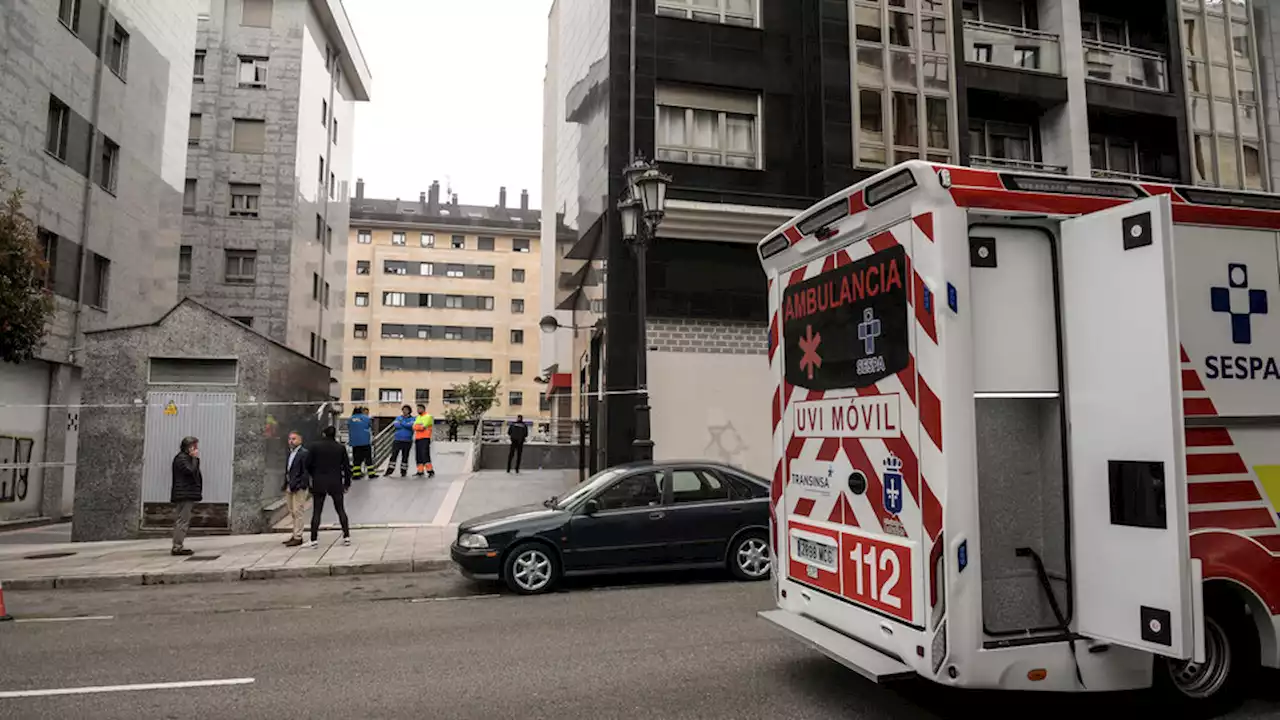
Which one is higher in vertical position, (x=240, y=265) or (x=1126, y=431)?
(x=240, y=265)

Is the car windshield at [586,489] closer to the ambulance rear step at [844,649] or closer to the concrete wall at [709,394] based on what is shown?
the ambulance rear step at [844,649]

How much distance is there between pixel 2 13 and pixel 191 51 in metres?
9.78

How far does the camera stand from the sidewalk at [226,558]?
Answer: 10.1m

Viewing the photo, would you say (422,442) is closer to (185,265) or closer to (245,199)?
(245,199)

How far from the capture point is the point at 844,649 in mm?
4520

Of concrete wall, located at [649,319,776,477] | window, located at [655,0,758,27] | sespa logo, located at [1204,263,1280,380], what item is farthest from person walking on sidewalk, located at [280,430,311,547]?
window, located at [655,0,758,27]

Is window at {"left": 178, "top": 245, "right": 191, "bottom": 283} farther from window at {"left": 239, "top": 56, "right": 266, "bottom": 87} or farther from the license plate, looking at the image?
the license plate

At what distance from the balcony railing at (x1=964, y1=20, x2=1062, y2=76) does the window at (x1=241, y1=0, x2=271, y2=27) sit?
1097 inches

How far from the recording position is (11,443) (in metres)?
17.3

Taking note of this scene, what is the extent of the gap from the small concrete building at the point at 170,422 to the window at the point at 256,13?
24523mm

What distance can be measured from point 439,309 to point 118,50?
44.4m

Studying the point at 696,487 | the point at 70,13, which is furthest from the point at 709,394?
the point at 70,13

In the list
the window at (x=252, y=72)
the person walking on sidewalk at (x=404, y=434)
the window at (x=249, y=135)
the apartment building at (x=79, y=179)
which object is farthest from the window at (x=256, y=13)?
the person walking on sidewalk at (x=404, y=434)

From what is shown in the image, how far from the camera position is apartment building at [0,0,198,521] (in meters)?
17.6
